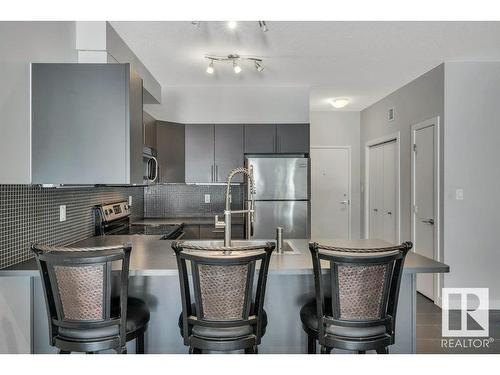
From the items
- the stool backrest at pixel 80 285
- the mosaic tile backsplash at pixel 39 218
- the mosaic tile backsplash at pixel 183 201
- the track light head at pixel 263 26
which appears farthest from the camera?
the mosaic tile backsplash at pixel 183 201

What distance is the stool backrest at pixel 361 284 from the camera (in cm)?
160

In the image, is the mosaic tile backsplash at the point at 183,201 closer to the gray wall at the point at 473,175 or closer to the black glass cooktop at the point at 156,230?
the black glass cooktop at the point at 156,230

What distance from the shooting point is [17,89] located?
75.7 inches

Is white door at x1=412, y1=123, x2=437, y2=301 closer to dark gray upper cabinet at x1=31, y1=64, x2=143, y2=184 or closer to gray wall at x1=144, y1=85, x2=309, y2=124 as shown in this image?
gray wall at x1=144, y1=85, x2=309, y2=124

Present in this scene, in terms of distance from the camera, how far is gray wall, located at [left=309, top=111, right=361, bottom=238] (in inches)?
249

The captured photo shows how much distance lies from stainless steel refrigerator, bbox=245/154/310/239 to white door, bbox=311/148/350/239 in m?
2.14

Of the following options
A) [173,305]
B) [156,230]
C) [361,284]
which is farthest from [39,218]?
[361,284]

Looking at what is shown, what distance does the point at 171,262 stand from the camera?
1976mm

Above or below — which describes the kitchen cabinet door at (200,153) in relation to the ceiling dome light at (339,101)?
below

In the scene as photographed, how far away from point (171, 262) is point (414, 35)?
2.69 metres

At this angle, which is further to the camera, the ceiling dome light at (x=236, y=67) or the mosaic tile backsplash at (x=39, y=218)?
the ceiling dome light at (x=236, y=67)

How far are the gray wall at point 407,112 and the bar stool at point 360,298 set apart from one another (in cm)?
269

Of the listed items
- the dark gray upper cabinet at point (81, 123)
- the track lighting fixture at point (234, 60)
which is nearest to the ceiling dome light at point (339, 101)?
the track lighting fixture at point (234, 60)

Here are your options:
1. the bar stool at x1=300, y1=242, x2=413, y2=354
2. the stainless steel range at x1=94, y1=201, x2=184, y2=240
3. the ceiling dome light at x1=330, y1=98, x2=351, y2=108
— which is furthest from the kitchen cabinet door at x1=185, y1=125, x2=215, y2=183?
the bar stool at x1=300, y1=242, x2=413, y2=354
